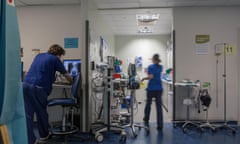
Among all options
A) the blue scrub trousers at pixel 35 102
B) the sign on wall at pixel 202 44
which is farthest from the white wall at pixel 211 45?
the blue scrub trousers at pixel 35 102

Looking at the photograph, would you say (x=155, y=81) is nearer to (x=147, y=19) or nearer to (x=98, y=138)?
(x=98, y=138)

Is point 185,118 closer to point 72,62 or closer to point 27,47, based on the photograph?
point 72,62

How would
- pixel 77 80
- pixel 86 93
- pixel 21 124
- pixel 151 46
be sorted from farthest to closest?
pixel 151 46
pixel 86 93
pixel 77 80
pixel 21 124

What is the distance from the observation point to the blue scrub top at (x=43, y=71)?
299 cm

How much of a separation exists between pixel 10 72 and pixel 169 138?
3487mm

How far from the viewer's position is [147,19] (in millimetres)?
6215

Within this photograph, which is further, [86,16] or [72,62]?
[72,62]

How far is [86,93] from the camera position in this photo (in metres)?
4.18

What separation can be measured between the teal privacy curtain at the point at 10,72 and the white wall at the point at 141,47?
7.99m

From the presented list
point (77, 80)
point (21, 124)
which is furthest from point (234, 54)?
point (21, 124)

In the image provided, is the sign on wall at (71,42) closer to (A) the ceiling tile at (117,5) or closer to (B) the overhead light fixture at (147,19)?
(A) the ceiling tile at (117,5)

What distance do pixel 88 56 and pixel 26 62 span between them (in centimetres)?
174

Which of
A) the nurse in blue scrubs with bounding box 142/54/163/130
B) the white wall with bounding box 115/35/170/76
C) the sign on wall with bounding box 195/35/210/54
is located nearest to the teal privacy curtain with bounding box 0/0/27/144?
the nurse in blue scrubs with bounding box 142/54/163/130

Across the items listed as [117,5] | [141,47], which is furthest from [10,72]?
[141,47]
